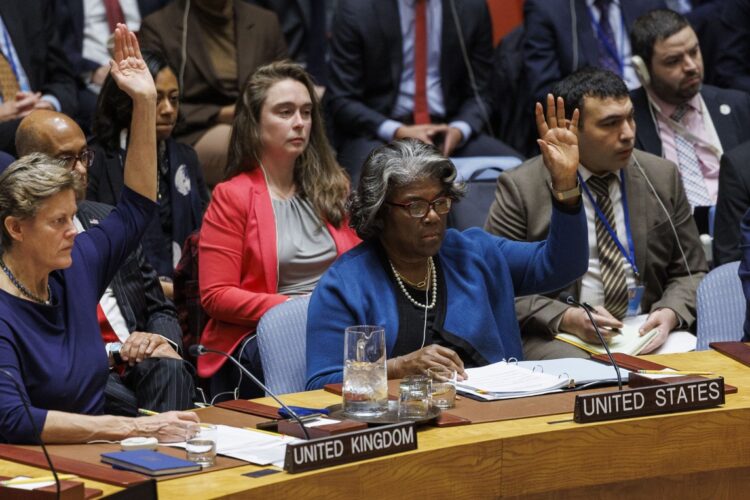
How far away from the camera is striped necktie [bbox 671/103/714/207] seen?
5.35 meters

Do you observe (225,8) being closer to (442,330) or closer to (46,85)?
(46,85)

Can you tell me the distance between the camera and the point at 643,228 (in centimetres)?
432

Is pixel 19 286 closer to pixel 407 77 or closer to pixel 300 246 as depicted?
pixel 300 246

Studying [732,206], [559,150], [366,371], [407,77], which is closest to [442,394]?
[366,371]

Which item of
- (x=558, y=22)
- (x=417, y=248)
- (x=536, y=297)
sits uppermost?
(x=558, y=22)

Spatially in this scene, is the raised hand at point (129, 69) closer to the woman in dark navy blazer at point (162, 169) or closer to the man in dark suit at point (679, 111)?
the woman in dark navy blazer at point (162, 169)

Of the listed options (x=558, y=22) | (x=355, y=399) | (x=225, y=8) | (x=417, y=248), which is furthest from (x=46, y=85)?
(x=355, y=399)

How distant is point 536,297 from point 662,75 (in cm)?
165

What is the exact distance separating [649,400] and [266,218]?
6.23 ft

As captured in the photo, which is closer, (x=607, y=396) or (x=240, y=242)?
(x=607, y=396)

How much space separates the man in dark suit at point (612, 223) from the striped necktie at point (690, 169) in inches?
37.3

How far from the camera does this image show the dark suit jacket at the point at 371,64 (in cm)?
564

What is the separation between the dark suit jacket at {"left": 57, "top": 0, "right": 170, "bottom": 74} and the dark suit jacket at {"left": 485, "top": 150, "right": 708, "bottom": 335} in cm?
220

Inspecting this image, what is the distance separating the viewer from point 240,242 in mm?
4266
